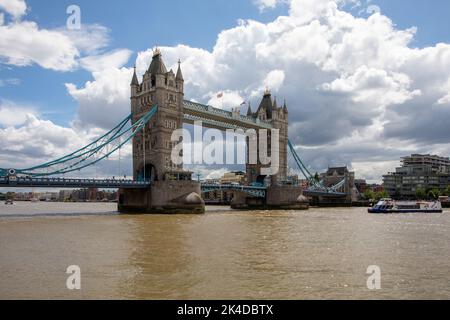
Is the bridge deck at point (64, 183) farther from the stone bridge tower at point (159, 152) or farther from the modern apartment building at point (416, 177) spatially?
the modern apartment building at point (416, 177)

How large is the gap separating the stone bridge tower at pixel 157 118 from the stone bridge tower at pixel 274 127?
29.1 meters

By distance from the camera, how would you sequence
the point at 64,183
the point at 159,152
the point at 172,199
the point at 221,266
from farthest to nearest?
1. the point at 159,152
2. the point at 172,199
3. the point at 64,183
4. the point at 221,266

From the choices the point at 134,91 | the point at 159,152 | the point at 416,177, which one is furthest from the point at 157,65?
the point at 416,177

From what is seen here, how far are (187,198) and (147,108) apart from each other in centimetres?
1552

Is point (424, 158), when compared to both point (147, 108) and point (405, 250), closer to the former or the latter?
point (147, 108)

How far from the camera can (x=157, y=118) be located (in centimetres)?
5844

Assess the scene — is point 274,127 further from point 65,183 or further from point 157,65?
point 65,183

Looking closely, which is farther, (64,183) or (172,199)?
(172,199)

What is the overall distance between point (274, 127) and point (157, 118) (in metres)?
35.9

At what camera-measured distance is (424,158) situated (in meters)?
154

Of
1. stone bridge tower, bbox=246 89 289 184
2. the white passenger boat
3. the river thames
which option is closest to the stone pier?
the river thames

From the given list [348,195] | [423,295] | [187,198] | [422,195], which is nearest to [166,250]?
[423,295]

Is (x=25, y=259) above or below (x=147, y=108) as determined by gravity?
below
